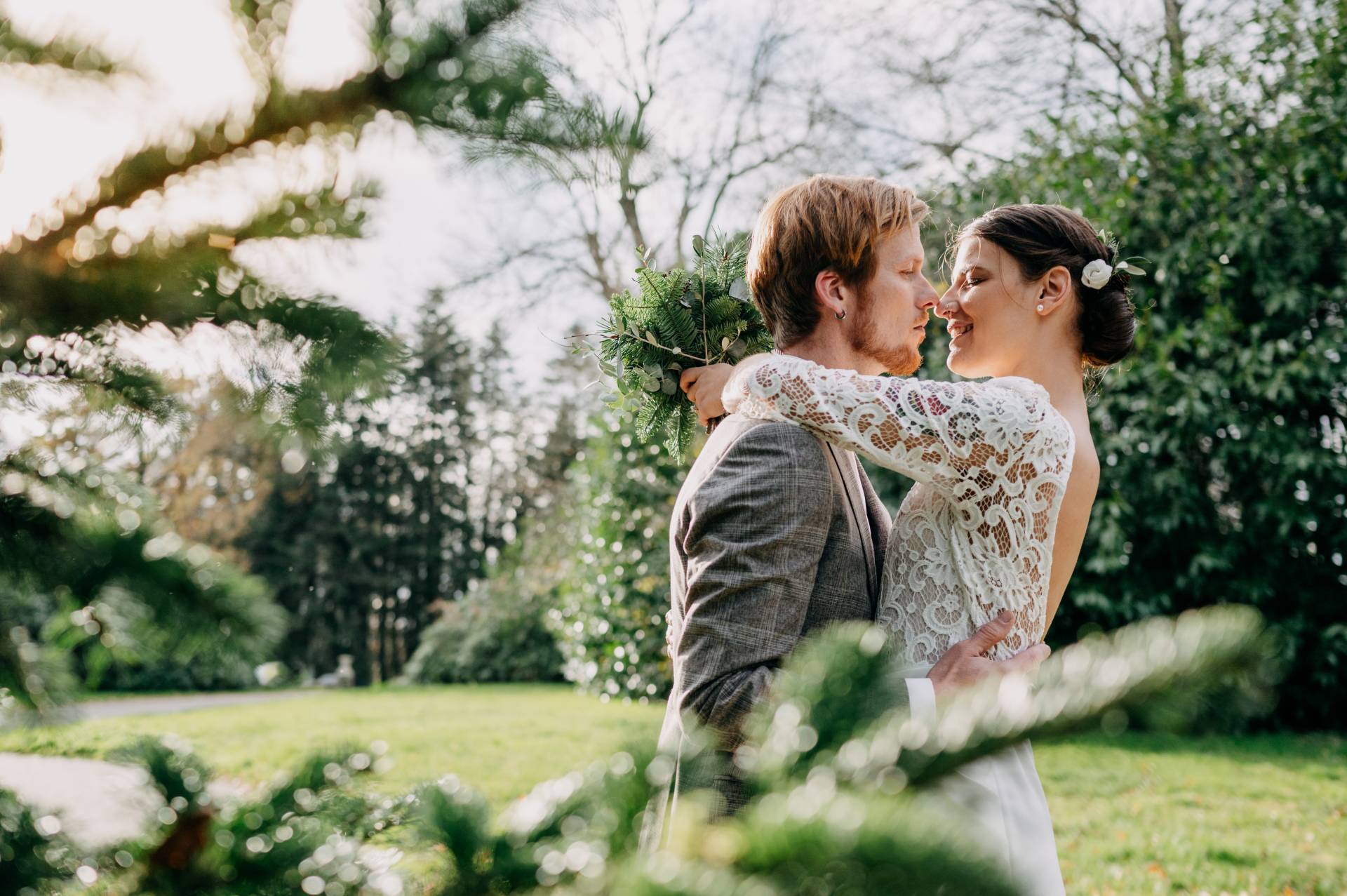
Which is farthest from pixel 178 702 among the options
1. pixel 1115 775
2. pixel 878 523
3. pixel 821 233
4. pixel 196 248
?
pixel 196 248

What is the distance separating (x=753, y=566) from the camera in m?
1.85

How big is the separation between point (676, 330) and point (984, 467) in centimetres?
101

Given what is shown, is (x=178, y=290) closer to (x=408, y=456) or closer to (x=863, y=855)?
(x=863, y=855)

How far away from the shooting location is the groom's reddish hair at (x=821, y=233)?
2.22m

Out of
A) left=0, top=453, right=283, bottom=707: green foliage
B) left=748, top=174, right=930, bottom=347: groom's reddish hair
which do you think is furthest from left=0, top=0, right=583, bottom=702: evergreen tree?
left=748, top=174, right=930, bottom=347: groom's reddish hair

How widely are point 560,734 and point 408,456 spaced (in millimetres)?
24127

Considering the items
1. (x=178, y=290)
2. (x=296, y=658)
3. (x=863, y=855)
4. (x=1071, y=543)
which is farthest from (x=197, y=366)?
(x=296, y=658)

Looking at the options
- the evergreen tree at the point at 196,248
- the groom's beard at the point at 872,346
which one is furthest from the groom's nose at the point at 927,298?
the evergreen tree at the point at 196,248

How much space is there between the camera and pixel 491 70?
64cm

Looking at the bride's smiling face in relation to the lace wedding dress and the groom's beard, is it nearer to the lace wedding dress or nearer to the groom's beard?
the groom's beard

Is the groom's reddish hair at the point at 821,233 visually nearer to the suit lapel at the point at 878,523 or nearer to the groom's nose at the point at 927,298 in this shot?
the groom's nose at the point at 927,298

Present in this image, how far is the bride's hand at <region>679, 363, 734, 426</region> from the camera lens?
2.45m

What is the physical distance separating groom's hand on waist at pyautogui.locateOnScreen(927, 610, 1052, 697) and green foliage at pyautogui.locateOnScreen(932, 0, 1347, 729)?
21.3ft

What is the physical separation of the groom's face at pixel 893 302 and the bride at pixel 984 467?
13 millimetres
